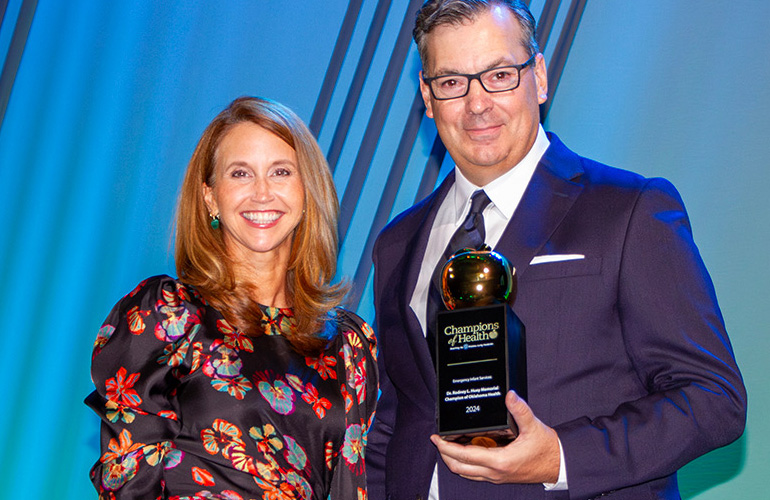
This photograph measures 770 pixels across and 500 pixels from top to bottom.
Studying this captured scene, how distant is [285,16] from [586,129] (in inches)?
45.2

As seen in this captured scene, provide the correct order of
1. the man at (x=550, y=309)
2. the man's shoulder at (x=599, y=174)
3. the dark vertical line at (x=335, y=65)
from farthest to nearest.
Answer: the dark vertical line at (x=335, y=65) → the man's shoulder at (x=599, y=174) → the man at (x=550, y=309)

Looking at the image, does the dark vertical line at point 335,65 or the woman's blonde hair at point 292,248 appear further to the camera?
the dark vertical line at point 335,65

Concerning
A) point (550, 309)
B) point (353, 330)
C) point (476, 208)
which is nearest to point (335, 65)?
point (353, 330)

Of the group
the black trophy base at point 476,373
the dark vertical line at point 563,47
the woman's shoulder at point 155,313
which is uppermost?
the dark vertical line at point 563,47

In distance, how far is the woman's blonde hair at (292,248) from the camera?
2.14 m

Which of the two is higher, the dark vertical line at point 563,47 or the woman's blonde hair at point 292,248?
the dark vertical line at point 563,47

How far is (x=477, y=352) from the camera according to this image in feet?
4.66

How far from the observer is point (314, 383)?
2.10 metres

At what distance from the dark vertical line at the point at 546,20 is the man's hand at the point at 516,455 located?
2118 millimetres

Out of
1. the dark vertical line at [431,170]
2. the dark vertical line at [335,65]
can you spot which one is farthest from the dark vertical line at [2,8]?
the dark vertical line at [431,170]

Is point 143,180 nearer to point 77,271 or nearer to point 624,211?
point 77,271

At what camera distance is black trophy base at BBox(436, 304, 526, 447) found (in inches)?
55.1

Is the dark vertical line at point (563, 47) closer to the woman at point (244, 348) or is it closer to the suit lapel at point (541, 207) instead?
the woman at point (244, 348)

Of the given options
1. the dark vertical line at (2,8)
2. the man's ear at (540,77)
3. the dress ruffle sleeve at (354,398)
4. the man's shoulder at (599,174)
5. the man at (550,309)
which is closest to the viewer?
the man at (550,309)
